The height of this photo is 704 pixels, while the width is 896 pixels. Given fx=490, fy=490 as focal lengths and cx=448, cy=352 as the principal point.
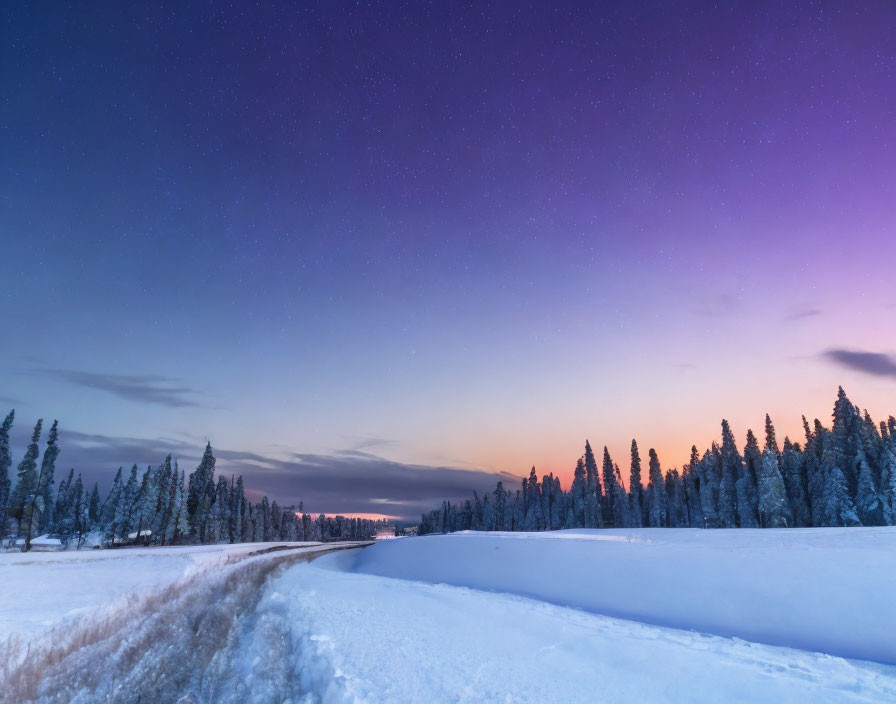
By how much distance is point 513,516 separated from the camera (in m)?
133

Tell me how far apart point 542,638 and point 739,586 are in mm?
6200

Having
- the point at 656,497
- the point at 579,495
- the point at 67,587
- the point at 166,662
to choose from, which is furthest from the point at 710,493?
the point at 166,662

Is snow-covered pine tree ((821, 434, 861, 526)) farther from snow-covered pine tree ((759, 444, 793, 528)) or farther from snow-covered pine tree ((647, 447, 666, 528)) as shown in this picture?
snow-covered pine tree ((647, 447, 666, 528))

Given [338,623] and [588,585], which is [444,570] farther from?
[338,623]

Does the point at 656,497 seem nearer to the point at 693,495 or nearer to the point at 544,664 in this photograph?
the point at 693,495

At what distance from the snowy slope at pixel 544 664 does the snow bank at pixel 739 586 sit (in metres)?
1.26

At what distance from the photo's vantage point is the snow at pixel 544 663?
7.22m

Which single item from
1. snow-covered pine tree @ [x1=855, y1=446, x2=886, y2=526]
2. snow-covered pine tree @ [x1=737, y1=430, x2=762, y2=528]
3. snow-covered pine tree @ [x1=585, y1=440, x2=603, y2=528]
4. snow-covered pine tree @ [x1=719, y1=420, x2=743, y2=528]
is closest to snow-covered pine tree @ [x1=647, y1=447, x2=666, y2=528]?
snow-covered pine tree @ [x1=585, y1=440, x2=603, y2=528]

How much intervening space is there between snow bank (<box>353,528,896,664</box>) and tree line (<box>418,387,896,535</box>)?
48.0 meters

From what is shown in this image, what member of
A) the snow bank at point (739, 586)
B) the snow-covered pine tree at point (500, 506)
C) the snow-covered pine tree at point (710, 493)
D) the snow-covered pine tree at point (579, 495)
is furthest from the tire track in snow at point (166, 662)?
the snow-covered pine tree at point (500, 506)

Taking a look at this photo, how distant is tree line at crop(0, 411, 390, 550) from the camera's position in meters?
62.8

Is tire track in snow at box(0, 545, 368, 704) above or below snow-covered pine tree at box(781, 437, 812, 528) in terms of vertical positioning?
below

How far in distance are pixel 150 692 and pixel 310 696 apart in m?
3.04

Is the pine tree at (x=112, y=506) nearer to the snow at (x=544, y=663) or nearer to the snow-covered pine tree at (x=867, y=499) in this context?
the snow at (x=544, y=663)
